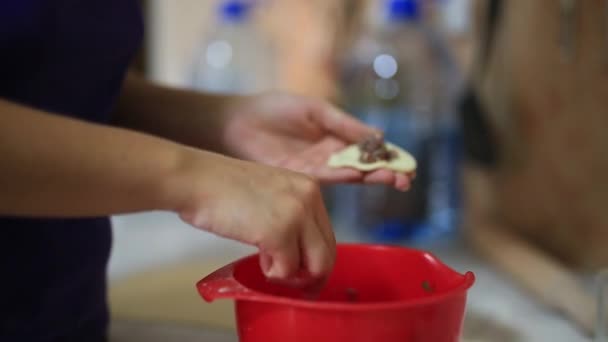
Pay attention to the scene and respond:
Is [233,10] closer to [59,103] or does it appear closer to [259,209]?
[59,103]

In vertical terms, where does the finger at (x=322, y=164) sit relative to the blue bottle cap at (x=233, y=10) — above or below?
below

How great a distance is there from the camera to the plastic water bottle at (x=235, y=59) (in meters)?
1.22

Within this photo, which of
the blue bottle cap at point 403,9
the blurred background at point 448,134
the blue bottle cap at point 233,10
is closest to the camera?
the blurred background at point 448,134

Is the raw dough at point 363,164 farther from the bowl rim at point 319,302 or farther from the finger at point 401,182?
the bowl rim at point 319,302

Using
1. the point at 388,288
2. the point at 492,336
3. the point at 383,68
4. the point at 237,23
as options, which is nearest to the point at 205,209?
the point at 388,288

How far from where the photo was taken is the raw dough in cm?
55

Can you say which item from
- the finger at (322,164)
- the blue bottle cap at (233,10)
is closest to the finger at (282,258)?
the finger at (322,164)

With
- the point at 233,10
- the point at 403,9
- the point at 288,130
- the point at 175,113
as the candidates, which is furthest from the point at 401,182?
the point at 233,10

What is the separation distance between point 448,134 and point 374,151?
0.52m

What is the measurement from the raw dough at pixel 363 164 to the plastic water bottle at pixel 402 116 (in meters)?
0.42

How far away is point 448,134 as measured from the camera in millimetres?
1064

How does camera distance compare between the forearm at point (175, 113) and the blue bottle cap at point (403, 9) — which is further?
the blue bottle cap at point (403, 9)

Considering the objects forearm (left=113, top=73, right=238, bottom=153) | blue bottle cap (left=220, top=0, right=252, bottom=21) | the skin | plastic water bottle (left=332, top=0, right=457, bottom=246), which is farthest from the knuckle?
blue bottle cap (left=220, top=0, right=252, bottom=21)

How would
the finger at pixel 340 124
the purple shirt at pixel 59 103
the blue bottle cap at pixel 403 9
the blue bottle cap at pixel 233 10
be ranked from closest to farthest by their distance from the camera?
the purple shirt at pixel 59 103, the finger at pixel 340 124, the blue bottle cap at pixel 403 9, the blue bottle cap at pixel 233 10
